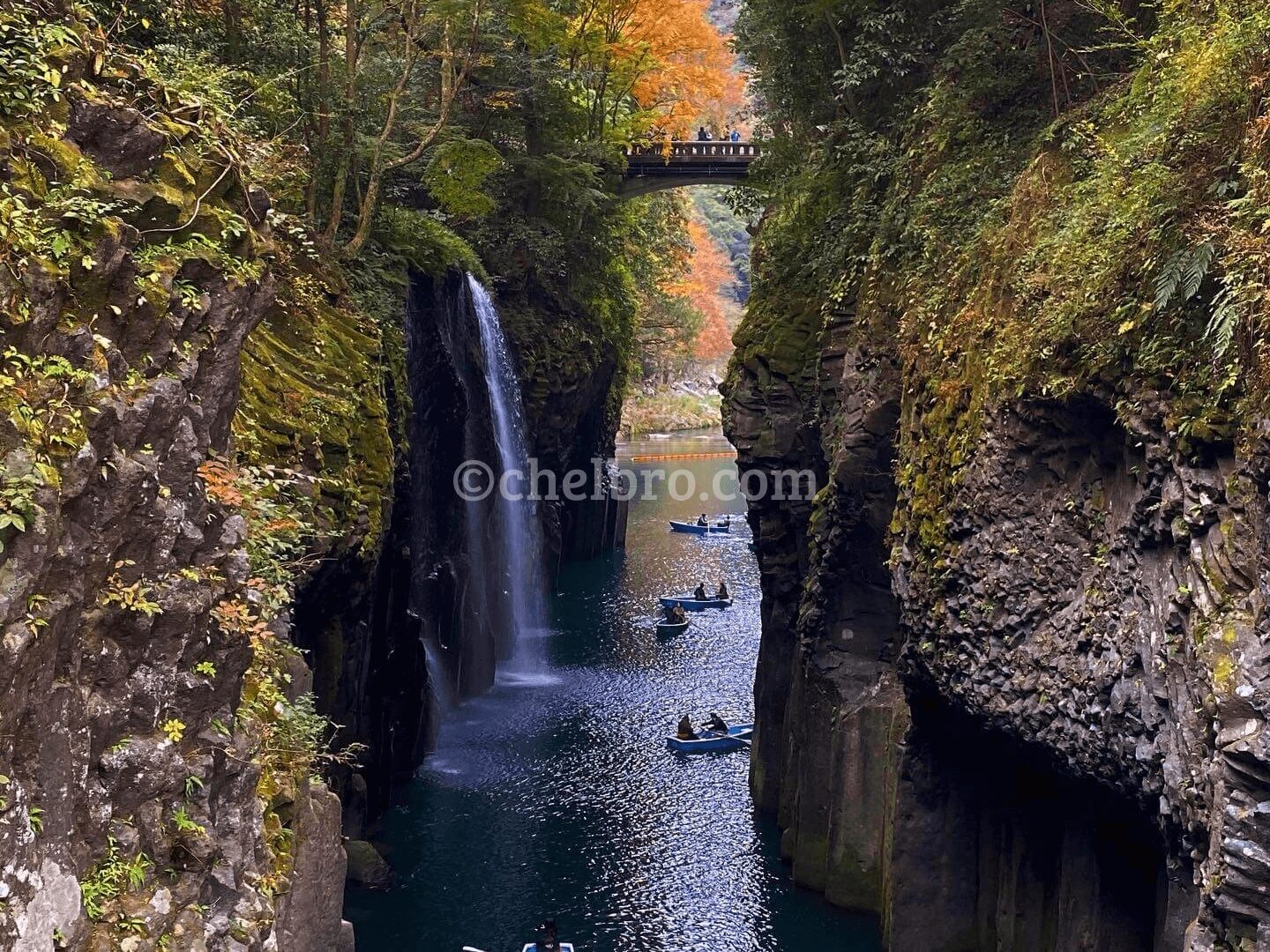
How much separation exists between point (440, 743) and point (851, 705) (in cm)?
1112

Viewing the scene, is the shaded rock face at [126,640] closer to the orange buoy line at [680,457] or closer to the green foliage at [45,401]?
the green foliage at [45,401]

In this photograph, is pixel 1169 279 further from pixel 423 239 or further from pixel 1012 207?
pixel 423 239

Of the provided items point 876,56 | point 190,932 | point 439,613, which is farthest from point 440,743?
point 190,932

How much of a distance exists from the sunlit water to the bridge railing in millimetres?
16661

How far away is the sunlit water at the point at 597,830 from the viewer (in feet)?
62.3

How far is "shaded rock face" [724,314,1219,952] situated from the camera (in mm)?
10609

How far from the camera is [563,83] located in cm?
3384

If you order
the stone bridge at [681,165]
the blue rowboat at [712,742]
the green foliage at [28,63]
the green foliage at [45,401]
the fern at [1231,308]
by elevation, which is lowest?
the blue rowboat at [712,742]

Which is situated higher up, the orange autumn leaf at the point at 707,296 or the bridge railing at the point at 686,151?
the orange autumn leaf at the point at 707,296

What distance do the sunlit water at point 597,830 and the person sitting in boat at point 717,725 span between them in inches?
33.1

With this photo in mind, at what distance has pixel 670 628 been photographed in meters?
37.1

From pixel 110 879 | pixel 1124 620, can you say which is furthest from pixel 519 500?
pixel 110 879

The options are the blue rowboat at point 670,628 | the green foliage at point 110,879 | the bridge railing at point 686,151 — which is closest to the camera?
the green foliage at point 110,879

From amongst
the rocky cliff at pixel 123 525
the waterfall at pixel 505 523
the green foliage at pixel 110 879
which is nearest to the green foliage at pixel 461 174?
the waterfall at pixel 505 523
